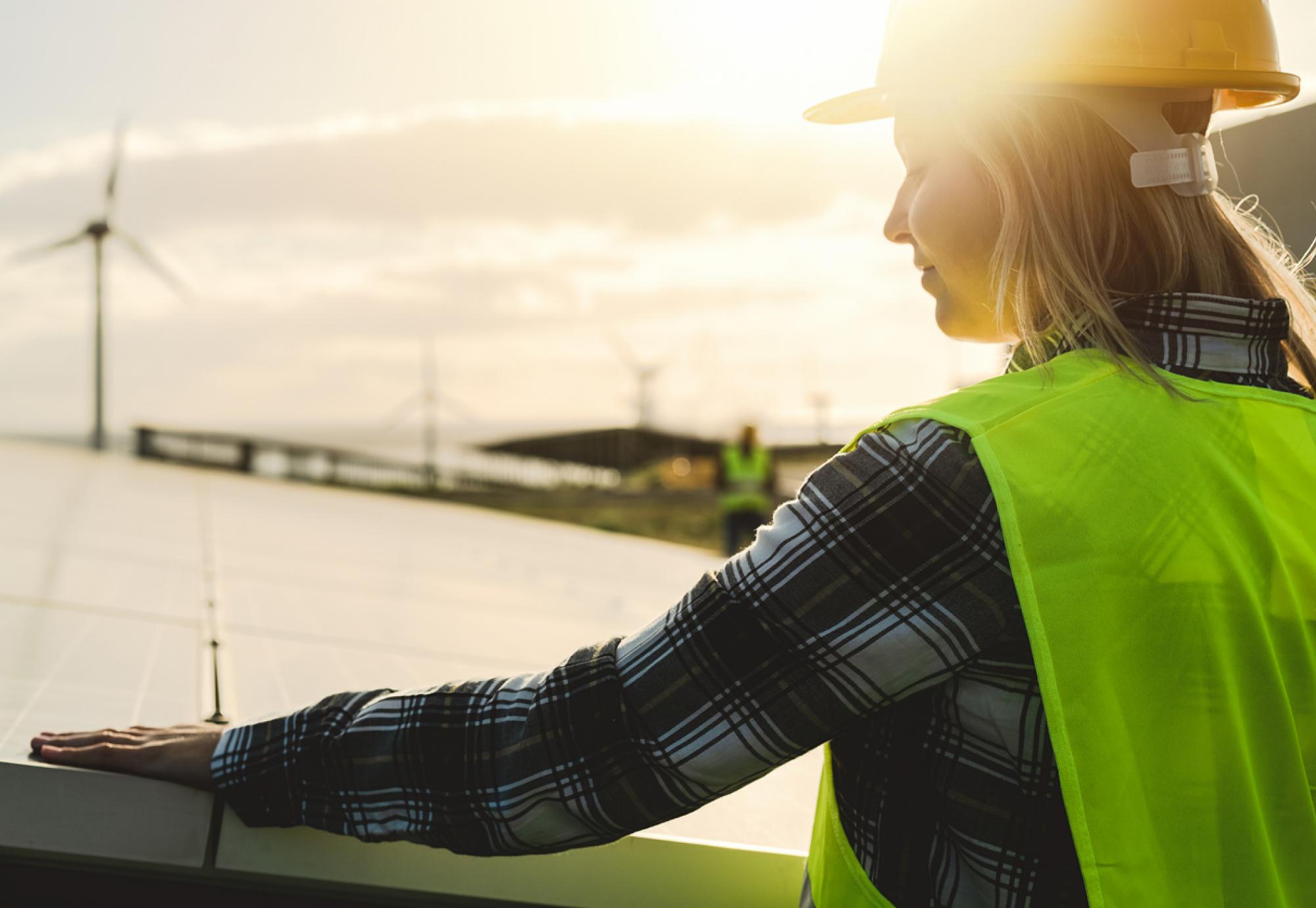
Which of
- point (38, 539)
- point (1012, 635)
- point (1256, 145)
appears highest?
point (1256, 145)

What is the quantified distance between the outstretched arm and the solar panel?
0.20 meters

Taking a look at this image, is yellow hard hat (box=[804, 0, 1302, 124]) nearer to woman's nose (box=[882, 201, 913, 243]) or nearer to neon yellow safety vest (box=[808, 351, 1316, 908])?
woman's nose (box=[882, 201, 913, 243])

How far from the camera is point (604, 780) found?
92cm

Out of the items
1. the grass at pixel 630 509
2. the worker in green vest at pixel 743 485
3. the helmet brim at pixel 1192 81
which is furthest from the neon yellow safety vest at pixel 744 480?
the helmet brim at pixel 1192 81

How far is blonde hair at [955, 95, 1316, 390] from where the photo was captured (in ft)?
3.35

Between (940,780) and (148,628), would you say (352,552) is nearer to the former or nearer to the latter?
(148,628)

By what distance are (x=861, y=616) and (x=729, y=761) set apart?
0.17m

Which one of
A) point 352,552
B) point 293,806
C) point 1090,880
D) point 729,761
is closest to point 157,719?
point 293,806

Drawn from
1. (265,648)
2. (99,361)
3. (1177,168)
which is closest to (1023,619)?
(1177,168)

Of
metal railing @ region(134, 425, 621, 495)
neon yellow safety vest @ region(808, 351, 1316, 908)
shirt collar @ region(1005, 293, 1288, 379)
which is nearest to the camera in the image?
neon yellow safety vest @ region(808, 351, 1316, 908)

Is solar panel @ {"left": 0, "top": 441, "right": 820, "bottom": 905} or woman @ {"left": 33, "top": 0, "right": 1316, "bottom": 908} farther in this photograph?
solar panel @ {"left": 0, "top": 441, "right": 820, "bottom": 905}

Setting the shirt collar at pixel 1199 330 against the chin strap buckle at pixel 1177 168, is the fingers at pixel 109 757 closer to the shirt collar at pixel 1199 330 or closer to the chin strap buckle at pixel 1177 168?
the shirt collar at pixel 1199 330

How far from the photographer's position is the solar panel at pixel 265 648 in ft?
3.67

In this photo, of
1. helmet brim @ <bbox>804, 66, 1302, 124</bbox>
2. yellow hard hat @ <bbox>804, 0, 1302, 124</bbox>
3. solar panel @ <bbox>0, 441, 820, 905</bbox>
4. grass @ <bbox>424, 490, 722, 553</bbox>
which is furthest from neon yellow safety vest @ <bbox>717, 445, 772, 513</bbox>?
yellow hard hat @ <bbox>804, 0, 1302, 124</bbox>
